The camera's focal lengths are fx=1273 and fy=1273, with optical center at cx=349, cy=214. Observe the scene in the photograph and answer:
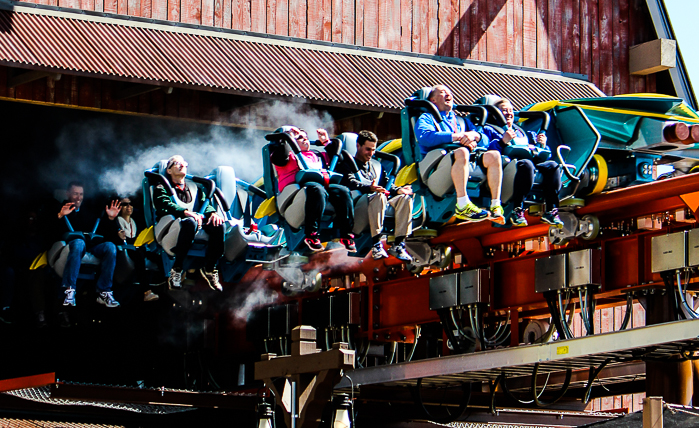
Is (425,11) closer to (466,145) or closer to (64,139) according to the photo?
(64,139)

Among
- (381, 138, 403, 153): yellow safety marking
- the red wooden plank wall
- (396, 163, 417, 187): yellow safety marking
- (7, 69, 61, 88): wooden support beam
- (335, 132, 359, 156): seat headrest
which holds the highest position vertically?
the red wooden plank wall

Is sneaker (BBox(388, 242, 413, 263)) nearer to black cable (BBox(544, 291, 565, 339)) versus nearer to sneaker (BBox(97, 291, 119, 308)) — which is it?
black cable (BBox(544, 291, 565, 339))

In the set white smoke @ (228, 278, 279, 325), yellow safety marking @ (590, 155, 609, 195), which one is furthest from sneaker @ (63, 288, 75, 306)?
A: yellow safety marking @ (590, 155, 609, 195)

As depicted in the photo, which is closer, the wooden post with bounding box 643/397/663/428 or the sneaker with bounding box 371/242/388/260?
the wooden post with bounding box 643/397/663/428

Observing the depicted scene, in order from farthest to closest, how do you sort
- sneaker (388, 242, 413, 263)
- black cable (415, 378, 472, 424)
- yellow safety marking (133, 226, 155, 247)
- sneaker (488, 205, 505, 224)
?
black cable (415, 378, 472, 424)
yellow safety marking (133, 226, 155, 247)
sneaker (388, 242, 413, 263)
sneaker (488, 205, 505, 224)

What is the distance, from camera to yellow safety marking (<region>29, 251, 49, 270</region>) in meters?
15.7

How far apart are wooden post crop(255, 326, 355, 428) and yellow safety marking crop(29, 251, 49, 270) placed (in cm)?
600

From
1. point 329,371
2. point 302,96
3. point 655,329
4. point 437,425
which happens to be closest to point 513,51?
point 302,96

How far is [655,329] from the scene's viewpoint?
11.3 m

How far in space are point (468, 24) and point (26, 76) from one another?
7.17 meters

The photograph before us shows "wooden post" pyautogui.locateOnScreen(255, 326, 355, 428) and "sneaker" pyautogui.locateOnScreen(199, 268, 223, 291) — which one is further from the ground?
"sneaker" pyautogui.locateOnScreen(199, 268, 223, 291)

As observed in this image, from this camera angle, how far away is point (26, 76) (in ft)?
52.6

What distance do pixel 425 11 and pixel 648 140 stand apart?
6.84 metres

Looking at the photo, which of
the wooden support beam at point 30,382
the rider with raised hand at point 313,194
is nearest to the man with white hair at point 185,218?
→ the rider with raised hand at point 313,194
